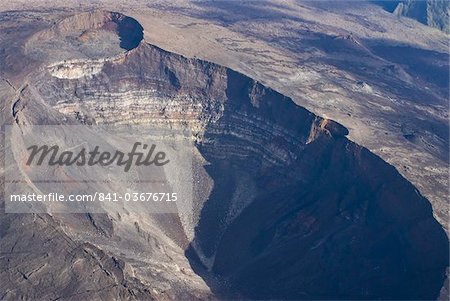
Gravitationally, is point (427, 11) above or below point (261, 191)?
above

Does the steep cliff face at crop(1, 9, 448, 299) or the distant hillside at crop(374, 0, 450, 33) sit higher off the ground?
the distant hillside at crop(374, 0, 450, 33)

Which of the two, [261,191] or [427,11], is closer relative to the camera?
[261,191]

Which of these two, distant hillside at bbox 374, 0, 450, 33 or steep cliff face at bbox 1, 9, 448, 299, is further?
distant hillside at bbox 374, 0, 450, 33

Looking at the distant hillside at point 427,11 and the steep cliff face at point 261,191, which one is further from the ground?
the distant hillside at point 427,11

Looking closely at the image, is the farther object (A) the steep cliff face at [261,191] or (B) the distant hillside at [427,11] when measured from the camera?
(B) the distant hillside at [427,11]

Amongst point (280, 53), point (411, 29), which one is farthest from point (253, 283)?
point (411, 29)
